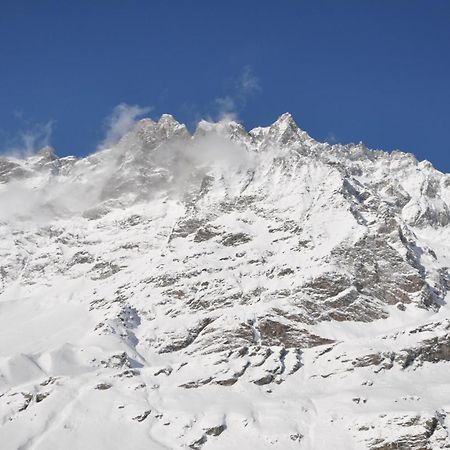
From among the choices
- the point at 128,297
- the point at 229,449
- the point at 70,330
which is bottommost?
the point at 229,449

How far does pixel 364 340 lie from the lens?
13775cm

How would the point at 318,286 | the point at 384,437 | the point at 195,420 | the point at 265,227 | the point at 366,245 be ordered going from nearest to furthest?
the point at 384,437, the point at 195,420, the point at 318,286, the point at 366,245, the point at 265,227

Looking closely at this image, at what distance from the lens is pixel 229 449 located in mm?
107812

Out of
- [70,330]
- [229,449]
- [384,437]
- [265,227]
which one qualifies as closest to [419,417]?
[384,437]

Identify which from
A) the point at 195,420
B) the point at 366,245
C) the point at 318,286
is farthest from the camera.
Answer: the point at 366,245

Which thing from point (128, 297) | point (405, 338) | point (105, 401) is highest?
point (128, 297)

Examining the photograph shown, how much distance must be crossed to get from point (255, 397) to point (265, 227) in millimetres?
80256

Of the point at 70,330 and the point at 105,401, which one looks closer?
the point at 105,401

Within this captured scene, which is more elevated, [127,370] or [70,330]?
[70,330]

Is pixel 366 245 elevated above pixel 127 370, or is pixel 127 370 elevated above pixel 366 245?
pixel 366 245

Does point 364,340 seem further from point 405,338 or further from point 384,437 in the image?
point 384,437

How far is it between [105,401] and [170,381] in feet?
44.0

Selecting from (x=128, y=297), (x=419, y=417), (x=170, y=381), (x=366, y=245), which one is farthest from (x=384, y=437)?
(x=128, y=297)

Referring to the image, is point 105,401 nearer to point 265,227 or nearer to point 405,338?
point 405,338
